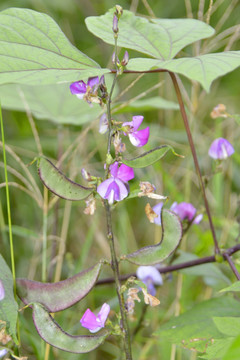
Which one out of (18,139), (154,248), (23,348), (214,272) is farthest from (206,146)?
(154,248)

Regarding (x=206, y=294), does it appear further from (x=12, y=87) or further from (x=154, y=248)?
(x=12, y=87)

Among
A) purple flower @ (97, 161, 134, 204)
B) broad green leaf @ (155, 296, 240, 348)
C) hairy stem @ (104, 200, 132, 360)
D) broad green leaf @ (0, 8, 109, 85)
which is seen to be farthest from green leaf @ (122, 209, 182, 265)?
broad green leaf @ (0, 8, 109, 85)

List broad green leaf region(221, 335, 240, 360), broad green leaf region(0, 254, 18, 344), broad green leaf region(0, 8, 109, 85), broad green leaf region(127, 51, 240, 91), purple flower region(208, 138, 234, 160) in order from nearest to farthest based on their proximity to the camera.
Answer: broad green leaf region(221, 335, 240, 360) → broad green leaf region(127, 51, 240, 91) → broad green leaf region(0, 8, 109, 85) → broad green leaf region(0, 254, 18, 344) → purple flower region(208, 138, 234, 160)

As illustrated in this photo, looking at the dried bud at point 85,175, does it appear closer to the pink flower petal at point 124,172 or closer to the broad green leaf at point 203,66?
the pink flower petal at point 124,172

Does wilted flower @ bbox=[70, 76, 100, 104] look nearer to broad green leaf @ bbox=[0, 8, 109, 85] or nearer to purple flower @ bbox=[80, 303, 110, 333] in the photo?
broad green leaf @ bbox=[0, 8, 109, 85]

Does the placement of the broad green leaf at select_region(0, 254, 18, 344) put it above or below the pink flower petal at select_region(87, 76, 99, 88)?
below

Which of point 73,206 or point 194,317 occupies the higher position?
point 194,317
